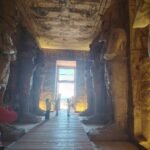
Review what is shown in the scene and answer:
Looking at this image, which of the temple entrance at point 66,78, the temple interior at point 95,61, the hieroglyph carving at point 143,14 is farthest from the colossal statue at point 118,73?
the temple entrance at point 66,78

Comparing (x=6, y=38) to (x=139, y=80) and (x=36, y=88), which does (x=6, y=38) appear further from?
(x=36, y=88)

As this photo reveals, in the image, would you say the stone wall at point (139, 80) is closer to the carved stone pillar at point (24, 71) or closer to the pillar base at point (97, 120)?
the pillar base at point (97, 120)

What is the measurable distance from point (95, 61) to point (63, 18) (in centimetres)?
232

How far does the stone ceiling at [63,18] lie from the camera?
7.95 m

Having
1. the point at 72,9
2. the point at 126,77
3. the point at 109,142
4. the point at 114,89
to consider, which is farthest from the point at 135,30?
the point at 72,9

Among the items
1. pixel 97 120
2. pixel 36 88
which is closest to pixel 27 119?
pixel 97 120

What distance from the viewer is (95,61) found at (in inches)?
399

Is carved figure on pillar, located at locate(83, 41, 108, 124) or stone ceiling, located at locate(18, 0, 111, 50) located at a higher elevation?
stone ceiling, located at locate(18, 0, 111, 50)

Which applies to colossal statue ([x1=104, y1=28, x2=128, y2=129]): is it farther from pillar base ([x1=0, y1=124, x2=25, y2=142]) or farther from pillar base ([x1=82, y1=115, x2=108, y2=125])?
pillar base ([x1=82, y1=115, x2=108, y2=125])

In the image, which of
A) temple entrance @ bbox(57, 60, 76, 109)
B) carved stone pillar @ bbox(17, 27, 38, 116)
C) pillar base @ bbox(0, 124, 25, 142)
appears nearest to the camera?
pillar base @ bbox(0, 124, 25, 142)

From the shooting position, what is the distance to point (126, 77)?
5.91 m

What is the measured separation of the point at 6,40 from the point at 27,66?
4082mm

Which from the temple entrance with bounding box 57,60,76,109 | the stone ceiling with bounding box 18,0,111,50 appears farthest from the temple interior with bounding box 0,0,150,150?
the temple entrance with bounding box 57,60,76,109

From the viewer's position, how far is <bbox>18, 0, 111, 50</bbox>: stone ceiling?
26.1 ft
